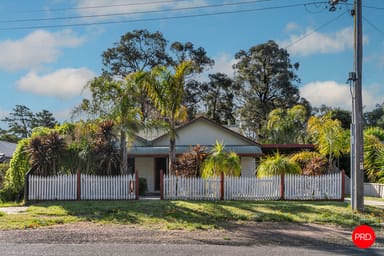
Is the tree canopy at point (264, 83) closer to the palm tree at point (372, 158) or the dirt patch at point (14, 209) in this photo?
the palm tree at point (372, 158)

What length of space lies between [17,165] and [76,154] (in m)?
2.56

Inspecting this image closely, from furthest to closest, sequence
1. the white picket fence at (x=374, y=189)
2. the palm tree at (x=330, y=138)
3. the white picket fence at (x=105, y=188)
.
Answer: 1. the palm tree at (x=330, y=138)
2. the white picket fence at (x=374, y=189)
3. the white picket fence at (x=105, y=188)

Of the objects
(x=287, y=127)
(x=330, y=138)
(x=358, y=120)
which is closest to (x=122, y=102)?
(x=358, y=120)

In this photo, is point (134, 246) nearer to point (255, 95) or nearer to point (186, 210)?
point (186, 210)

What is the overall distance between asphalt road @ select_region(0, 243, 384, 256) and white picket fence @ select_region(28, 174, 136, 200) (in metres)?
7.51

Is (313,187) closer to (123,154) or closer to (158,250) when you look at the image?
(123,154)

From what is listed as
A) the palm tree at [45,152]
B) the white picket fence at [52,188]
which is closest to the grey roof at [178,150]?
the palm tree at [45,152]

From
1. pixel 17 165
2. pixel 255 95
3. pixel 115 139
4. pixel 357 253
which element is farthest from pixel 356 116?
pixel 255 95

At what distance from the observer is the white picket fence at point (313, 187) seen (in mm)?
16359

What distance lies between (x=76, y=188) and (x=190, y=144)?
26.4 ft

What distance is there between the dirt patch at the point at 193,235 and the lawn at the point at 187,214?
2.20 feet

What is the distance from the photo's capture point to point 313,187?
53.8 feet

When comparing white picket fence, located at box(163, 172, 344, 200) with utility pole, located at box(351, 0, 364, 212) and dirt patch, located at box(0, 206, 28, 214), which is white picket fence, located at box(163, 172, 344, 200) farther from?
dirt patch, located at box(0, 206, 28, 214)

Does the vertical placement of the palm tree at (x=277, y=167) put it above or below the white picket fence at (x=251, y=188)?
above
